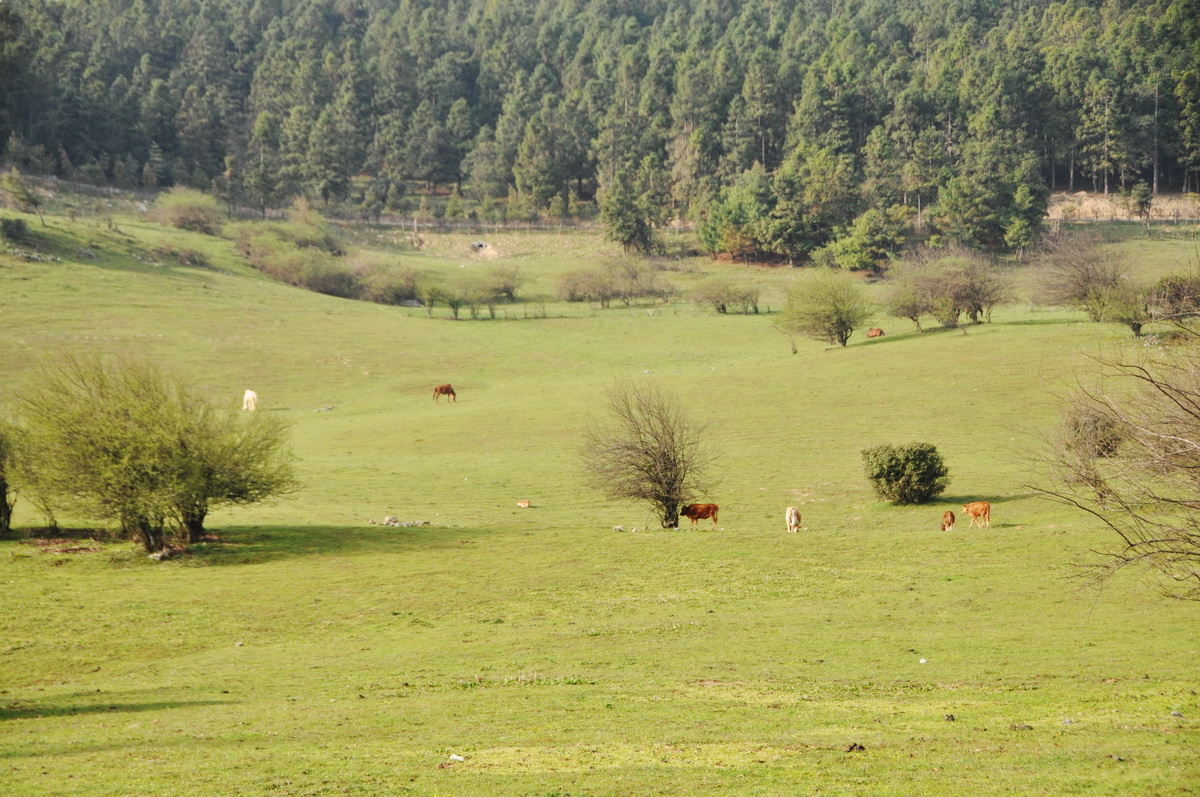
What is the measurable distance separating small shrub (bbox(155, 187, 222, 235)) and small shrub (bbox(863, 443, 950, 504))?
11764 centimetres

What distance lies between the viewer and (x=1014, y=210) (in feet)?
445

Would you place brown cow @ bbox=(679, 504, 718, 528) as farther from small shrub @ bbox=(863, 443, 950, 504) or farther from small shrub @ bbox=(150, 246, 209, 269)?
small shrub @ bbox=(150, 246, 209, 269)

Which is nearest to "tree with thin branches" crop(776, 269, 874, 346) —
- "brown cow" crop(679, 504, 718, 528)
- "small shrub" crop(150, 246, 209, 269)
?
"brown cow" crop(679, 504, 718, 528)

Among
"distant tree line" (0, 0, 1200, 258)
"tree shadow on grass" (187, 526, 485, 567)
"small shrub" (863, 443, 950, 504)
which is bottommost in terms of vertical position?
"tree shadow on grass" (187, 526, 485, 567)

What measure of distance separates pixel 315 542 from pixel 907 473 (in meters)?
20.6

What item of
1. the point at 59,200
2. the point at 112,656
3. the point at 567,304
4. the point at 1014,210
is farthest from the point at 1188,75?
the point at 112,656

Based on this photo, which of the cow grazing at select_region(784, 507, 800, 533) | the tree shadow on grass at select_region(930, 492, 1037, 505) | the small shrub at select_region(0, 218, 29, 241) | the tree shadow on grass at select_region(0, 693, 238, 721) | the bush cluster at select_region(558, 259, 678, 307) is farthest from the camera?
the bush cluster at select_region(558, 259, 678, 307)

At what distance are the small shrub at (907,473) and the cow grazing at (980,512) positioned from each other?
13.2 feet

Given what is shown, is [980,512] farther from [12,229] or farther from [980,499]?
[12,229]

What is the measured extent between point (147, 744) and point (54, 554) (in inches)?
706

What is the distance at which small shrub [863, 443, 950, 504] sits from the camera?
36.3 meters

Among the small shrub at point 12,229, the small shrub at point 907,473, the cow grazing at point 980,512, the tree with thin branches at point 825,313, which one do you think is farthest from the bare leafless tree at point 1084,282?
the small shrub at point 12,229

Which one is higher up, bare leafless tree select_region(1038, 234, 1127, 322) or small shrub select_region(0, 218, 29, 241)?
small shrub select_region(0, 218, 29, 241)

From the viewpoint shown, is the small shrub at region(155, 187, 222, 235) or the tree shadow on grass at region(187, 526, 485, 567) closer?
the tree shadow on grass at region(187, 526, 485, 567)
